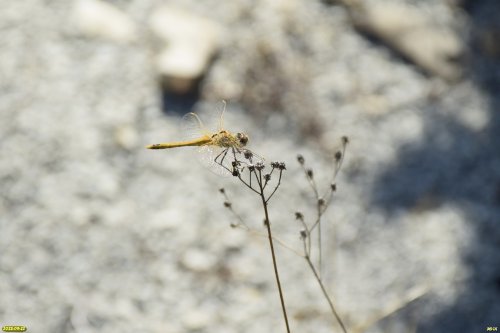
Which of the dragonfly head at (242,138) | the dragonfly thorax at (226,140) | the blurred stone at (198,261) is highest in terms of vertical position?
the blurred stone at (198,261)

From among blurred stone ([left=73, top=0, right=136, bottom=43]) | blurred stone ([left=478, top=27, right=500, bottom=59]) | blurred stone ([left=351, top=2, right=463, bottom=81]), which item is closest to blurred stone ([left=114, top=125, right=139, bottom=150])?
blurred stone ([left=73, top=0, right=136, bottom=43])

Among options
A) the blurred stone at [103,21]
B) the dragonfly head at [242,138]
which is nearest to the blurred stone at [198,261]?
the dragonfly head at [242,138]

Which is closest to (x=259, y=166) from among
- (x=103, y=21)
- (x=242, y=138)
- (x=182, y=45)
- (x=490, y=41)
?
(x=242, y=138)

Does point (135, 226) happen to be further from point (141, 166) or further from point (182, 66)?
point (182, 66)

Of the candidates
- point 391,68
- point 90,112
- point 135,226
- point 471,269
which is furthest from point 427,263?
point 90,112

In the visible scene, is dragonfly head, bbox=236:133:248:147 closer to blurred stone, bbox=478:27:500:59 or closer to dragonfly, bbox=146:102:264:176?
dragonfly, bbox=146:102:264:176

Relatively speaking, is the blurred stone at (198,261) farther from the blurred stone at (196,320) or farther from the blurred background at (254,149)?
the blurred stone at (196,320)

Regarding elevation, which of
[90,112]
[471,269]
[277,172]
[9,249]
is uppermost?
[90,112]
